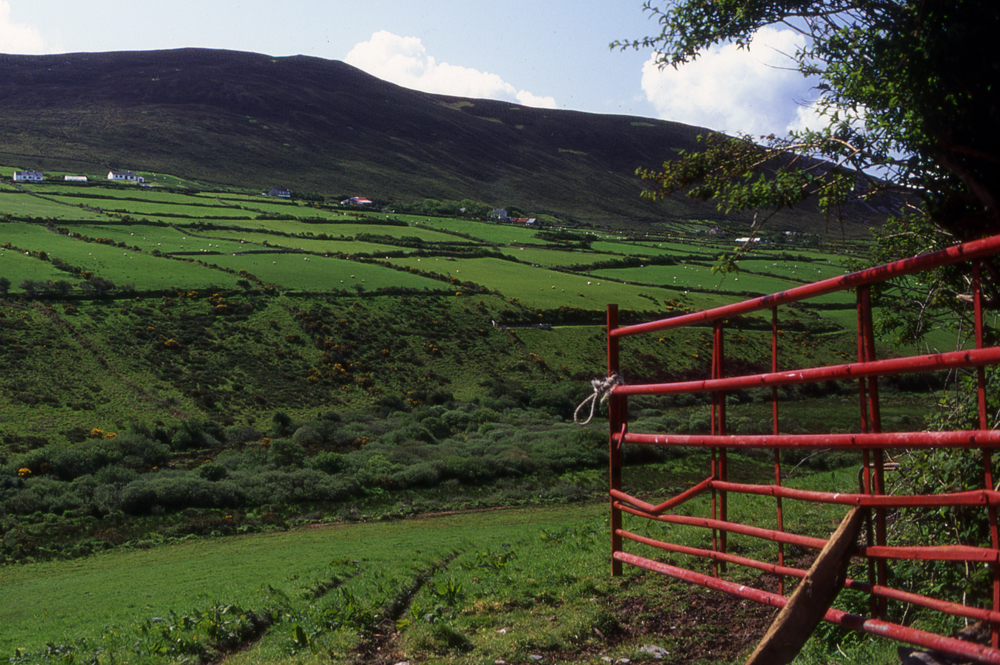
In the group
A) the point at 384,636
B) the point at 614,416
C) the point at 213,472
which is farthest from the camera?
the point at 213,472

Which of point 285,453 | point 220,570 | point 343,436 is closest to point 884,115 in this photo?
point 220,570

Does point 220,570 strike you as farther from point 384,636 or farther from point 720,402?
point 720,402

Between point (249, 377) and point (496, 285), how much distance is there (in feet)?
80.4

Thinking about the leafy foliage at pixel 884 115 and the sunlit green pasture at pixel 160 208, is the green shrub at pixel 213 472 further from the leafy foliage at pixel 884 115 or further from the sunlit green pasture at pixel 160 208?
the sunlit green pasture at pixel 160 208

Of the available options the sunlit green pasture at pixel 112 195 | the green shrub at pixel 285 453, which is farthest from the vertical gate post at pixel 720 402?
the sunlit green pasture at pixel 112 195

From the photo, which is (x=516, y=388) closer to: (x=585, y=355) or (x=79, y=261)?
(x=585, y=355)

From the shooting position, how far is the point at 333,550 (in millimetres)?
19250

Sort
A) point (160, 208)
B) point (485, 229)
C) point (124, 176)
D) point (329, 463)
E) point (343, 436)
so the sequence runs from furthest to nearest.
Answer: point (124, 176), point (485, 229), point (160, 208), point (343, 436), point (329, 463)

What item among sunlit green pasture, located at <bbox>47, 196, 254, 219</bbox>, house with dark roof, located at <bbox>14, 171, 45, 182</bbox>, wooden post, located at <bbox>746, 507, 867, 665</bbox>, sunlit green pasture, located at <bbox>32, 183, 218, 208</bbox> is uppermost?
house with dark roof, located at <bbox>14, 171, 45, 182</bbox>

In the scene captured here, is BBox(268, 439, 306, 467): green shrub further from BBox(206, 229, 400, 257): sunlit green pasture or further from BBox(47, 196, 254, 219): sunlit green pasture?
BBox(47, 196, 254, 219): sunlit green pasture

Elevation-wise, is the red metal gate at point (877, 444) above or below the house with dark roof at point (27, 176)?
below

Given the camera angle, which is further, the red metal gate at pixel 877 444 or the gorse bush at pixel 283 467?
the gorse bush at pixel 283 467

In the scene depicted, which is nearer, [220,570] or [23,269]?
[220,570]

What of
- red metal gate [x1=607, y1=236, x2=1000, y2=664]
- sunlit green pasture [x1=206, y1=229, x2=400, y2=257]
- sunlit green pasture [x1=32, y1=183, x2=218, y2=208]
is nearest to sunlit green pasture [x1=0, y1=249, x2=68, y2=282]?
sunlit green pasture [x1=206, y1=229, x2=400, y2=257]
